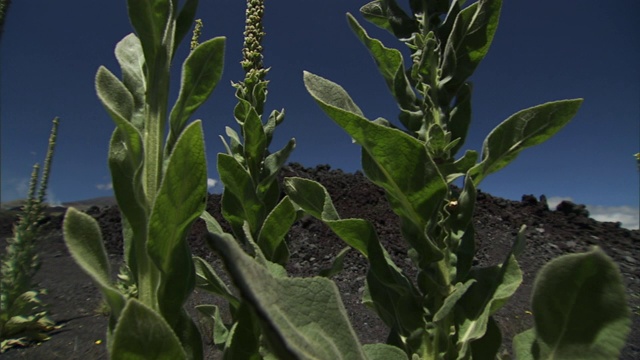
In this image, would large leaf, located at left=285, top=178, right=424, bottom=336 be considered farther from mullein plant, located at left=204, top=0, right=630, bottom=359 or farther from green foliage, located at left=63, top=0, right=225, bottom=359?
green foliage, located at left=63, top=0, right=225, bottom=359

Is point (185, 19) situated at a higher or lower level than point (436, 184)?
higher

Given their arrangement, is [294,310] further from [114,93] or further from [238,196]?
[238,196]

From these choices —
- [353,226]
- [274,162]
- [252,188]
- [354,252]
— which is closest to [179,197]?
[353,226]

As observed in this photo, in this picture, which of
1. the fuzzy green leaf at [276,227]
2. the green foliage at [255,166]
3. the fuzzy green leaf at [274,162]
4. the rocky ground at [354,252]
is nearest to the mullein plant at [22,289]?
the rocky ground at [354,252]

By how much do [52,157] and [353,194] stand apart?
31.6 ft

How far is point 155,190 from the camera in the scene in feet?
2.78

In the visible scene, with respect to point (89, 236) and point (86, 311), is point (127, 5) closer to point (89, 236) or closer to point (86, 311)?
point (89, 236)

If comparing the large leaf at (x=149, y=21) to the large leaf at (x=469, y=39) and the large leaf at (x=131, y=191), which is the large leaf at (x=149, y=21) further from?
the large leaf at (x=469, y=39)

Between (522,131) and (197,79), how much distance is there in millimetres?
808

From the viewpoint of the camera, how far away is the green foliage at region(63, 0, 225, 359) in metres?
0.69

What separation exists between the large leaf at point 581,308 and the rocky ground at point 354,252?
18.1 feet

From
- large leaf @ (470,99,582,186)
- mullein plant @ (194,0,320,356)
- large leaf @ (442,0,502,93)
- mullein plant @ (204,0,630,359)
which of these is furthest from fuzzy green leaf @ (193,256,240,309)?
large leaf @ (442,0,502,93)

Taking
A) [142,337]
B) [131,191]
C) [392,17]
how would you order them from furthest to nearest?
[392,17], [131,191], [142,337]

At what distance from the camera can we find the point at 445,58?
4.33 ft
